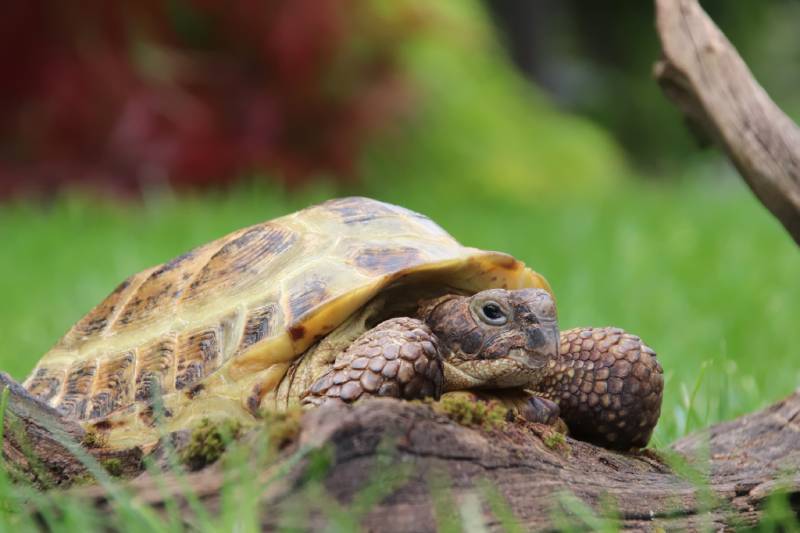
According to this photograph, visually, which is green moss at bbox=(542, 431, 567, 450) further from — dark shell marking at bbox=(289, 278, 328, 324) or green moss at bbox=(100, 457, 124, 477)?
green moss at bbox=(100, 457, 124, 477)

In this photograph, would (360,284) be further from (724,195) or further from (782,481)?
(724,195)

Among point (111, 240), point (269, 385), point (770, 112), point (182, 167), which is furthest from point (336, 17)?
point (269, 385)

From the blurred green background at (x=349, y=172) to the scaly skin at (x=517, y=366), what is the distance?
23.4 inches

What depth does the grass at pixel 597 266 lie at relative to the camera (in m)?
3.42

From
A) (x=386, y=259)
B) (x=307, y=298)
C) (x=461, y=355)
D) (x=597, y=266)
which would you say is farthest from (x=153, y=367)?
(x=597, y=266)

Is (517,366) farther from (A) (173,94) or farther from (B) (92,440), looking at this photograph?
(A) (173,94)

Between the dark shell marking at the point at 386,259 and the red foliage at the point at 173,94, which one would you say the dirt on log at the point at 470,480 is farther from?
the red foliage at the point at 173,94

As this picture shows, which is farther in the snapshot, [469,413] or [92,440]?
[92,440]

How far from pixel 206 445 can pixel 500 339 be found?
2.02 ft

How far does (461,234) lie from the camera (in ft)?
20.8

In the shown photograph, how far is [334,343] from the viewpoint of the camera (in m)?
2.12

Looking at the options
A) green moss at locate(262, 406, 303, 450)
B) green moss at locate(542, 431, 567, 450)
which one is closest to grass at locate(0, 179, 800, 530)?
green moss at locate(262, 406, 303, 450)

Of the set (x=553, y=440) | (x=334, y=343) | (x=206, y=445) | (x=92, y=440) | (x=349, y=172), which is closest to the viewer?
(x=206, y=445)

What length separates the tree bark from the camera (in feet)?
8.73
